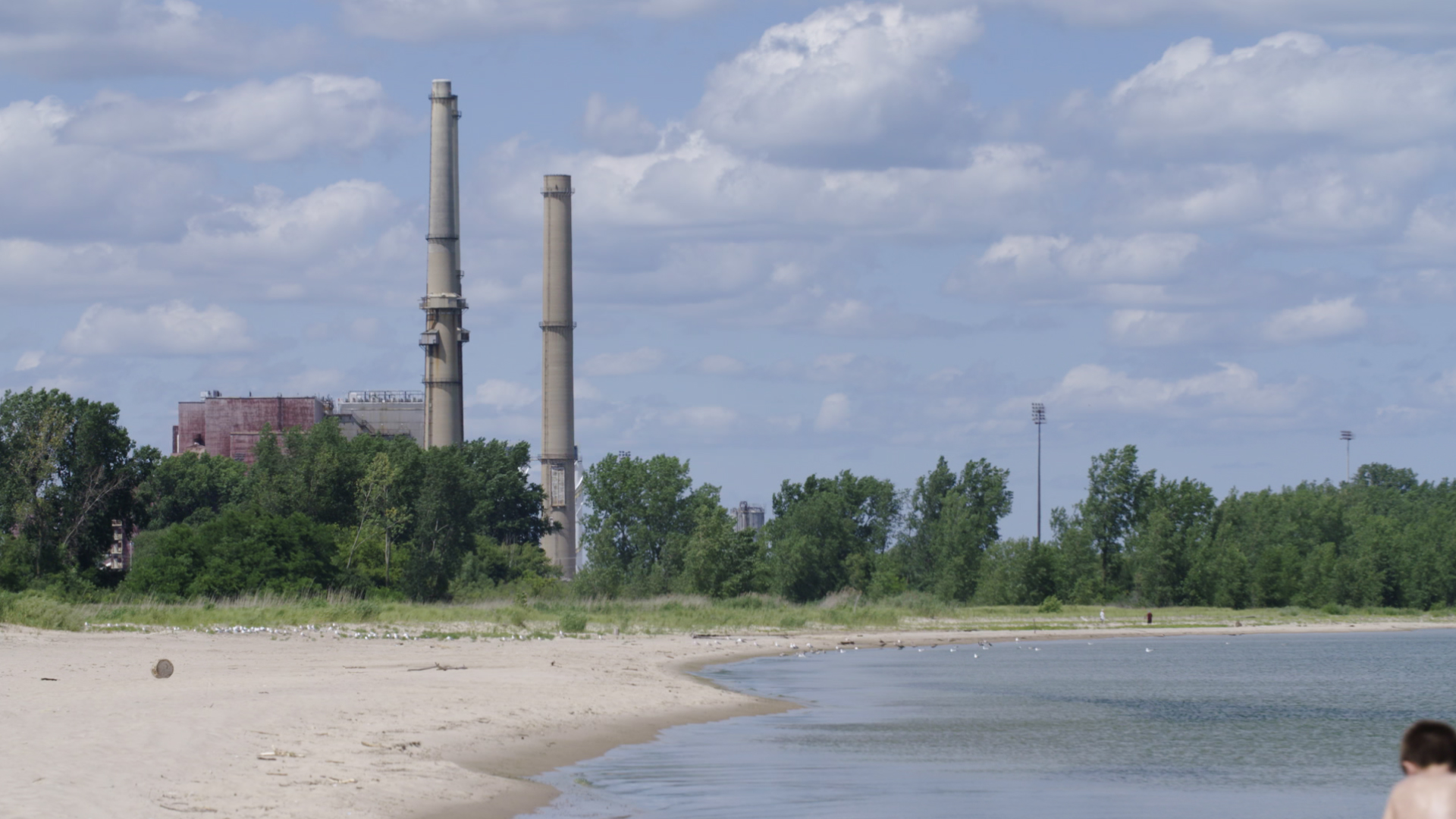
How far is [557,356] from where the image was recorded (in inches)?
4365

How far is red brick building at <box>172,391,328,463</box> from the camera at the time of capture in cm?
13338

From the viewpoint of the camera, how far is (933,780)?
22.8 meters

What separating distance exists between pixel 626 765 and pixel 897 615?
63191mm

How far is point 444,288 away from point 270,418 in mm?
34236

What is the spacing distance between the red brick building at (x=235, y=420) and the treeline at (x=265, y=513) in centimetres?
1200

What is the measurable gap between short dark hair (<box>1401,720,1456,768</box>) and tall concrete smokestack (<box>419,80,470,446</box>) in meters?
100

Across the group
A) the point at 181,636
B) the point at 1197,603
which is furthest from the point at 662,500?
the point at 181,636

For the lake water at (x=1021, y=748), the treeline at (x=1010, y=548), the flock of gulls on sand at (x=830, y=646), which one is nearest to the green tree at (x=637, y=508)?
the treeline at (x=1010, y=548)

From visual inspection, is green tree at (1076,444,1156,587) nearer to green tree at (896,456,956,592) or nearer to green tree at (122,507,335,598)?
green tree at (896,456,956,592)

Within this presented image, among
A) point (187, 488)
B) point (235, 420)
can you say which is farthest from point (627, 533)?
point (235, 420)

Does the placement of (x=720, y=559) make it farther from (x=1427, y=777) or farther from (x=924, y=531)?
(x=1427, y=777)

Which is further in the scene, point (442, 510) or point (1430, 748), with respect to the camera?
point (442, 510)

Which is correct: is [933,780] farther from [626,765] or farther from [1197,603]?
[1197,603]

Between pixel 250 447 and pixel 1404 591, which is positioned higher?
pixel 250 447
